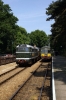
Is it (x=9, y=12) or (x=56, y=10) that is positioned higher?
(x=9, y=12)

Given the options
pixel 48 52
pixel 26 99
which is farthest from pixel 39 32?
pixel 26 99

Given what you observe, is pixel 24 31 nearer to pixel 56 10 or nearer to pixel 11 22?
pixel 11 22

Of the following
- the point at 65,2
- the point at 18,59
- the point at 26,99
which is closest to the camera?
the point at 26,99

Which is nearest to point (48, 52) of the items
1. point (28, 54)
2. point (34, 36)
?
point (28, 54)

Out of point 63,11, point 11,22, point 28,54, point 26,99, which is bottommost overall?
point 26,99

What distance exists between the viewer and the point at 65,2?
23656mm

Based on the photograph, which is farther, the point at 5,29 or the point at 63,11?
the point at 5,29

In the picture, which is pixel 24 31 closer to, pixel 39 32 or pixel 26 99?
pixel 39 32

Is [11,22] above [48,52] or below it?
above

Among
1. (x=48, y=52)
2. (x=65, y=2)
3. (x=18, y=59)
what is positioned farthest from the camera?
(x=48, y=52)

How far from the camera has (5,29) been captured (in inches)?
2611

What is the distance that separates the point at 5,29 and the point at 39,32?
7119cm

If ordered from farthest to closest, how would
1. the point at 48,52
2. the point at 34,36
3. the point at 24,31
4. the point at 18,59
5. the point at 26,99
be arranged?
the point at 34,36
the point at 24,31
the point at 48,52
the point at 18,59
the point at 26,99

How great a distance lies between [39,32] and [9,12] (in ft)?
210
